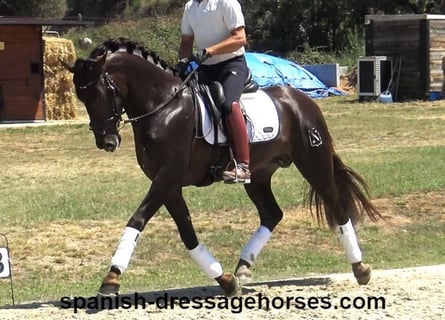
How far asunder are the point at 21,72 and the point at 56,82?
1634 millimetres

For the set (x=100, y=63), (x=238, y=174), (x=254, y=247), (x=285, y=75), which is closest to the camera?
(x=100, y=63)

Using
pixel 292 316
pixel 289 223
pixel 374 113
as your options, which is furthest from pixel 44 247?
pixel 374 113

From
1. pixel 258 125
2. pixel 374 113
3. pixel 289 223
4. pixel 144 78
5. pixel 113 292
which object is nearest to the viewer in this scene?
pixel 113 292

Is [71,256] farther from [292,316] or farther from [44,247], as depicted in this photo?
[292,316]

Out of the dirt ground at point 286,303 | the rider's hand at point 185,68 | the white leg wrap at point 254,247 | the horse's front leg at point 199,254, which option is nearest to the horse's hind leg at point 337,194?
the dirt ground at point 286,303

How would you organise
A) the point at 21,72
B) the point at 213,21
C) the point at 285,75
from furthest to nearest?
1. the point at 285,75
2. the point at 21,72
3. the point at 213,21

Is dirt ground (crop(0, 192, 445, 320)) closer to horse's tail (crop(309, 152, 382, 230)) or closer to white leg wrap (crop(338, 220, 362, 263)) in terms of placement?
white leg wrap (crop(338, 220, 362, 263))

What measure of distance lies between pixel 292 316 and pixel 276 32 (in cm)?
4811

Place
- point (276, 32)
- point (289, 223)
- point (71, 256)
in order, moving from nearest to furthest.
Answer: point (71, 256) < point (289, 223) < point (276, 32)

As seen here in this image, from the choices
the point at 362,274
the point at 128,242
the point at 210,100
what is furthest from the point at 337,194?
the point at 128,242

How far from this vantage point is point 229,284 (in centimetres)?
727

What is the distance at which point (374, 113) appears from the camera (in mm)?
28391

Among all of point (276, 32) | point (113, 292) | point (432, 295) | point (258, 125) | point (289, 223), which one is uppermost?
point (258, 125)

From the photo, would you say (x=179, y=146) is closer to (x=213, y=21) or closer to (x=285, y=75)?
(x=213, y=21)
